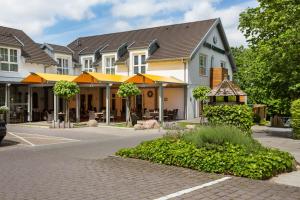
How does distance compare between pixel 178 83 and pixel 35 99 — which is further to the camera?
pixel 35 99

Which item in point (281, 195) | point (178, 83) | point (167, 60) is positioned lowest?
point (281, 195)

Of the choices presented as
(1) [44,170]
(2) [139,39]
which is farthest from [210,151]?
(2) [139,39]

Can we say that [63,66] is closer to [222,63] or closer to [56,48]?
[56,48]

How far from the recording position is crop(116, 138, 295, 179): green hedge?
27.6ft

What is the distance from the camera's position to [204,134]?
997cm

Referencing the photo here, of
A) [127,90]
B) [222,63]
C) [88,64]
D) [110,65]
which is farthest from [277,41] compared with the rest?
[88,64]

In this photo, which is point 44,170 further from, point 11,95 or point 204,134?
point 11,95

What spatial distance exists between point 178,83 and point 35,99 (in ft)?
40.2

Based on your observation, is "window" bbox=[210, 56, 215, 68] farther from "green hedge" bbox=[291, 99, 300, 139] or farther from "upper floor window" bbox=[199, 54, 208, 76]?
"green hedge" bbox=[291, 99, 300, 139]

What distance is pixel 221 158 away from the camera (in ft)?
28.9

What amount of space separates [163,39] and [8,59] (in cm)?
1360

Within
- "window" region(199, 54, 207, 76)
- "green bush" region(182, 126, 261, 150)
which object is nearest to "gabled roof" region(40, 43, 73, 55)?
"window" region(199, 54, 207, 76)

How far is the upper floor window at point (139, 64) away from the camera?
3431 centimetres

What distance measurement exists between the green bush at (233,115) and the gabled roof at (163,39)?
16233mm
